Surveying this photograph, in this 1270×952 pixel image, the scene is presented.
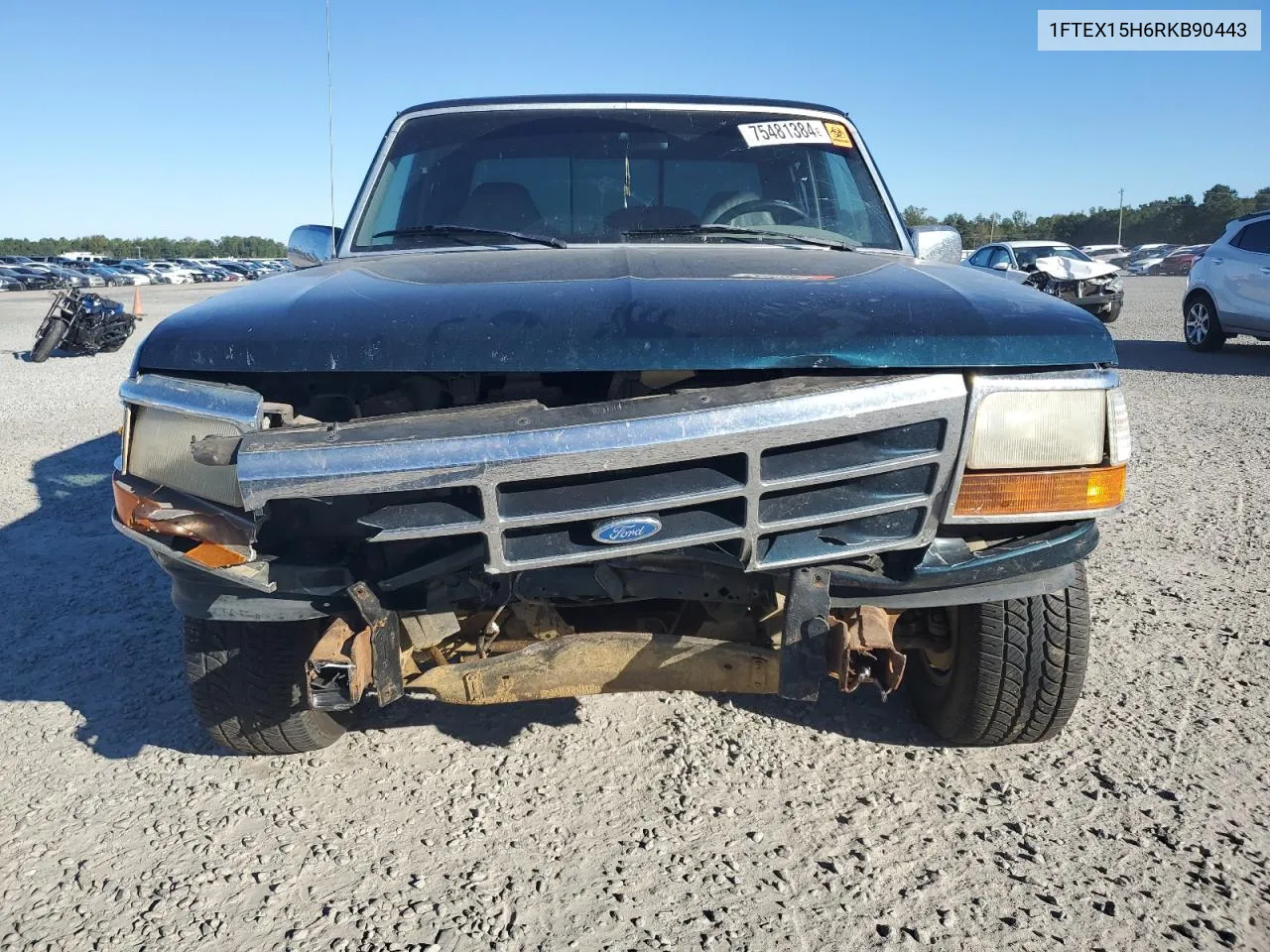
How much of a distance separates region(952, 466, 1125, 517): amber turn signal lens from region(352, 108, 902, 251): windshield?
144 centimetres

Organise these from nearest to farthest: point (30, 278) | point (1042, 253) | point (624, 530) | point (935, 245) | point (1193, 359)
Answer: point (624, 530) → point (935, 245) → point (1193, 359) → point (1042, 253) → point (30, 278)

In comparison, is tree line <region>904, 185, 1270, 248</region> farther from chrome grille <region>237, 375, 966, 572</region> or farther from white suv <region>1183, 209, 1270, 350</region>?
chrome grille <region>237, 375, 966, 572</region>

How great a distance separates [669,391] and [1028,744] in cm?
156

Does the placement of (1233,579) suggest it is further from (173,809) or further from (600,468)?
(173,809)

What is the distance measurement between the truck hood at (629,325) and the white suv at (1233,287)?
9.81 meters

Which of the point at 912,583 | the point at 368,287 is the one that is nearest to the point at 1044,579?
the point at 912,583

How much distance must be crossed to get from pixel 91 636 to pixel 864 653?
292 cm

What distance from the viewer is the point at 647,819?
7.89 feet

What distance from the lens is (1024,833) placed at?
2297 millimetres

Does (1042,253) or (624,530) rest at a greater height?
(1042,253)

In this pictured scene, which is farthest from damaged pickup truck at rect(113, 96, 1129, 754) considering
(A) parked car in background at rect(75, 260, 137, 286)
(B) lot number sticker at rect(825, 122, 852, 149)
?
(A) parked car in background at rect(75, 260, 137, 286)

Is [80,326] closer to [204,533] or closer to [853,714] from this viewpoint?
[204,533]

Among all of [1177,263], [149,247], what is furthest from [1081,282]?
[149,247]

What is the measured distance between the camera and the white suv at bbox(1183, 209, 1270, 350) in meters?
10.3
